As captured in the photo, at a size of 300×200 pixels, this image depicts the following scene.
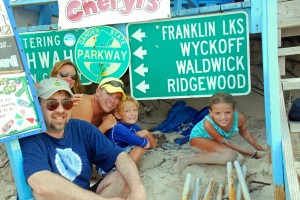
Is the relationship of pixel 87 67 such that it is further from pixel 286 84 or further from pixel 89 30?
pixel 286 84

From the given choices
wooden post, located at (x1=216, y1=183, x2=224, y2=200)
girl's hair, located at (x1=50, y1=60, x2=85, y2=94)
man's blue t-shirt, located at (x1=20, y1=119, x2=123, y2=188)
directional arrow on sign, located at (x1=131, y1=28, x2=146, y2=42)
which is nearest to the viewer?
man's blue t-shirt, located at (x1=20, y1=119, x2=123, y2=188)

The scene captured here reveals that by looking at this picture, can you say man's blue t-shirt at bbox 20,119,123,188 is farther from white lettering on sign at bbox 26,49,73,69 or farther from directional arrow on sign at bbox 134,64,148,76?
white lettering on sign at bbox 26,49,73,69

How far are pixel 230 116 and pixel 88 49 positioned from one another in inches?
68.4

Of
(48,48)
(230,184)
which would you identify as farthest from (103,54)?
(230,184)

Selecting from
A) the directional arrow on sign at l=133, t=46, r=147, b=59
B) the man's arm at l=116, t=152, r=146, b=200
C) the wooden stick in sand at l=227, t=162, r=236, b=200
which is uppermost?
the directional arrow on sign at l=133, t=46, r=147, b=59

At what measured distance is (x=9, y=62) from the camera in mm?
2250

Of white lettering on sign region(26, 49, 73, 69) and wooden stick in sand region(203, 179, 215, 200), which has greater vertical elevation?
white lettering on sign region(26, 49, 73, 69)

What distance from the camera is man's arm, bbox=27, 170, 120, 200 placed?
2301 mm

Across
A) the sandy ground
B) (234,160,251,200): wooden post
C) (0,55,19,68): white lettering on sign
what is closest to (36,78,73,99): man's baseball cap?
(0,55,19,68): white lettering on sign

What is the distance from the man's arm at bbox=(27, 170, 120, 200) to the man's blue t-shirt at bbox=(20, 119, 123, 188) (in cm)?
4

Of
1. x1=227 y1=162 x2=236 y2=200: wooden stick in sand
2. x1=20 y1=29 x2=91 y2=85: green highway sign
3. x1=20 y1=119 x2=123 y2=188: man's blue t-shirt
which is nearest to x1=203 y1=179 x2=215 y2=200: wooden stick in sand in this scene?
x1=227 y1=162 x2=236 y2=200: wooden stick in sand

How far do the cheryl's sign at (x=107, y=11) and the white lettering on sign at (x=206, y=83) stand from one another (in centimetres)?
69

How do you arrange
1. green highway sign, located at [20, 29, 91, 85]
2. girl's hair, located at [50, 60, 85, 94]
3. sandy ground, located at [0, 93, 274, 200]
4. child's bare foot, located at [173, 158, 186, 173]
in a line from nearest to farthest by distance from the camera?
sandy ground, located at [0, 93, 274, 200] → child's bare foot, located at [173, 158, 186, 173] → girl's hair, located at [50, 60, 85, 94] → green highway sign, located at [20, 29, 91, 85]

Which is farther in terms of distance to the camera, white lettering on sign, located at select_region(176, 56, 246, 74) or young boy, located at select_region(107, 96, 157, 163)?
white lettering on sign, located at select_region(176, 56, 246, 74)
